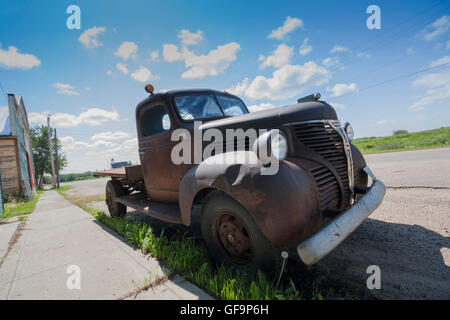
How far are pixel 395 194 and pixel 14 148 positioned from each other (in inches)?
595

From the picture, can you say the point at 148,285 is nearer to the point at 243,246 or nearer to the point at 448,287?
the point at 243,246

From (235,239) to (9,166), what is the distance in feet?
44.3

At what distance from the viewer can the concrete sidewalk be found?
1.90 metres

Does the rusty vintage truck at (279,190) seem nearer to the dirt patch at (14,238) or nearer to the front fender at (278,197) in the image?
the front fender at (278,197)

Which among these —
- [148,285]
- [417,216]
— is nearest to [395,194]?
[417,216]

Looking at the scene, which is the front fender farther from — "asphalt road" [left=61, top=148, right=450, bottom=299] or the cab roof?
the cab roof

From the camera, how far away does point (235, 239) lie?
1926 mm

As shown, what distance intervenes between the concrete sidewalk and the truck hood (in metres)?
1.57

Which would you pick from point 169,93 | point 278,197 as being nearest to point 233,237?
point 278,197

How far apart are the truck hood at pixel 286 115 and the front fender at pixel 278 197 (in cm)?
46

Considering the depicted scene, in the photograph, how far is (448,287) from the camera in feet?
5.37

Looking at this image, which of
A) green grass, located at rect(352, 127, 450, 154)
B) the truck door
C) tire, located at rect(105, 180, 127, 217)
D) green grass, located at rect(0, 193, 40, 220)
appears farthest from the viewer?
green grass, located at rect(352, 127, 450, 154)

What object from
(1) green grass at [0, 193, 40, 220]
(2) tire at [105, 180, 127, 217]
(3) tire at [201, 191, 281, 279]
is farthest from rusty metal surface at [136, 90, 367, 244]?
(1) green grass at [0, 193, 40, 220]

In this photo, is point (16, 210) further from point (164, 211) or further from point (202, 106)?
point (202, 106)
